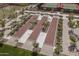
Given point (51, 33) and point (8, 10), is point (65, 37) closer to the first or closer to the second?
point (51, 33)

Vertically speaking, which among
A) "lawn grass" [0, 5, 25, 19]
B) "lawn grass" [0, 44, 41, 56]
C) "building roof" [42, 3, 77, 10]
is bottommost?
"lawn grass" [0, 44, 41, 56]

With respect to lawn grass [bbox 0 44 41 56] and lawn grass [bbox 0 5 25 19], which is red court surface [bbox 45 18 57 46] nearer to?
lawn grass [bbox 0 44 41 56]

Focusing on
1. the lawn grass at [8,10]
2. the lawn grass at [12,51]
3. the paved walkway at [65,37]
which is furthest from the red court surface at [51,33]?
the lawn grass at [8,10]

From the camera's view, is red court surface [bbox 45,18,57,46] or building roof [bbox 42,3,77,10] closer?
red court surface [bbox 45,18,57,46]

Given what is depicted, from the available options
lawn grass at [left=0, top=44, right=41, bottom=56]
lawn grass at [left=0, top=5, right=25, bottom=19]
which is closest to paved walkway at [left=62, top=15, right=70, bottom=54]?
lawn grass at [left=0, top=44, right=41, bottom=56]

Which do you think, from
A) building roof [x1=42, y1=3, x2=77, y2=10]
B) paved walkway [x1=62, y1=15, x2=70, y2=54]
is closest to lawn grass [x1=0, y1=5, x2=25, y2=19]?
building roof [x1=42, y1=3, x2=77, y2=10]

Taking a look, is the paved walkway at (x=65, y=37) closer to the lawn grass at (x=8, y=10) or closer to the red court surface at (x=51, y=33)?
the red court surface at (x=51, y=33)

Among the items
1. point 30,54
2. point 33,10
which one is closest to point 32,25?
point 33,10

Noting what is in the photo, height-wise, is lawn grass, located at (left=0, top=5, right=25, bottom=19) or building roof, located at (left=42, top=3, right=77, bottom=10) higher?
building roof, located at (left=42, top=3, right=77, bottom=10)

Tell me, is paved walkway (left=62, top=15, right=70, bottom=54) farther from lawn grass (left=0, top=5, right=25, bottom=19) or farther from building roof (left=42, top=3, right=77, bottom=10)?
lawn grass (left=0, top=5, right=25, bottom=19)

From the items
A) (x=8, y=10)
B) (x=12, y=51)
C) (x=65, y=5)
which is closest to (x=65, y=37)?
(x=65, y=5)

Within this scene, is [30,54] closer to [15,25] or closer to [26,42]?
[26,42]
